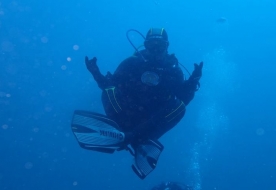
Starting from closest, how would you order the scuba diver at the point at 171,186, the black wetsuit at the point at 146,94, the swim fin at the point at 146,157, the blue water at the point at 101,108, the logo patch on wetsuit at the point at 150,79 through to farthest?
the swim fin at the point at 146,157 → the black wetsuit at the point at 146,94 → the logo patch on wetsuit at the point at 150,79 → the scuba diver at the point at 171,186 → the blue water at the point at 101,108

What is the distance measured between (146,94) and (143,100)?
109 millimetres

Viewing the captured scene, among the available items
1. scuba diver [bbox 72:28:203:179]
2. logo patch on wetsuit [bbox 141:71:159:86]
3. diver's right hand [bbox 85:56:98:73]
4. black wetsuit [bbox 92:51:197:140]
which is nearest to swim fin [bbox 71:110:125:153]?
scuba diver [bbox 72:28:203:179]

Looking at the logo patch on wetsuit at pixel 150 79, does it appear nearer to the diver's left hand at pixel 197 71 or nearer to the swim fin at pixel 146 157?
the diver's left hand at pixel 197 71

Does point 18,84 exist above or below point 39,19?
below

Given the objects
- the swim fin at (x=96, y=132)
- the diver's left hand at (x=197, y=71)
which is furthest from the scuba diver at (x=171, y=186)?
the swim fin at (x=96, y=132)

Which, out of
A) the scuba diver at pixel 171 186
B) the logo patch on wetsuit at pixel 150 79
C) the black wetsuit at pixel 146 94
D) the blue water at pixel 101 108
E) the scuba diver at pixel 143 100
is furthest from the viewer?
the blue water at pixel 101 108

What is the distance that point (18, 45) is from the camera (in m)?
56.0

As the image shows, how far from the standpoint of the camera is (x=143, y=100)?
4.28m

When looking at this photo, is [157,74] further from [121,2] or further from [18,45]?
[121,2]

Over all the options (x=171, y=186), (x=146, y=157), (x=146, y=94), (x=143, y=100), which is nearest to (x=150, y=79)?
(x=146, y=94)

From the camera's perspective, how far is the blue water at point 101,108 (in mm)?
37188

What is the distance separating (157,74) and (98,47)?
59473 mm

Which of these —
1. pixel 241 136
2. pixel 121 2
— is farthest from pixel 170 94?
pixel 121 2

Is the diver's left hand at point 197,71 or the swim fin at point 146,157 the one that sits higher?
the diver's left hand at point 197,71
